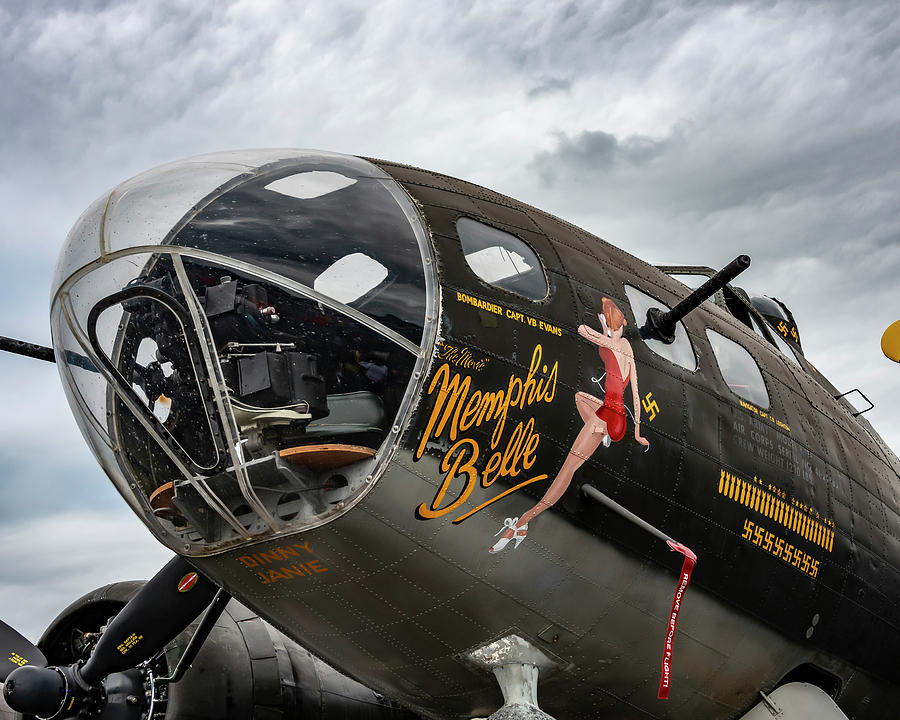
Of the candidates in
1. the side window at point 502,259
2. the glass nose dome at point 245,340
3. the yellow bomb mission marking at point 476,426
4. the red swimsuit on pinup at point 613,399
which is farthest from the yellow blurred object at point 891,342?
the glass nose dome at point 245,340

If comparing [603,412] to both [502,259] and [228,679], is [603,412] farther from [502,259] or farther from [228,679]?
[228,679]

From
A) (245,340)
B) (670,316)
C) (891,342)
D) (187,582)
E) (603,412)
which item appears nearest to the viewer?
(245,340)

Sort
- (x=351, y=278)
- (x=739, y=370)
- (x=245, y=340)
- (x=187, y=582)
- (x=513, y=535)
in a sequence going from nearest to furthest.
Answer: (x=245, y=340) < (x=351, y=278) < (x=513, y=535) < (x=739, y=370) < (x=187, y=582)

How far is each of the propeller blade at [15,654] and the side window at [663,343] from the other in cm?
665

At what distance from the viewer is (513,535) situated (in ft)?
19.8

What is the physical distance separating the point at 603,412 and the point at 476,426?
1.01 meters

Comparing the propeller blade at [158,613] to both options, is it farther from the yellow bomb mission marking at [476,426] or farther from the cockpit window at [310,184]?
the cockpit window at [310,184]

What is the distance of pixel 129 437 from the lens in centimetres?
605

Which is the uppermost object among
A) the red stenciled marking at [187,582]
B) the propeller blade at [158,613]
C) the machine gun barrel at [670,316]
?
the machine gun barrel at [670,316]

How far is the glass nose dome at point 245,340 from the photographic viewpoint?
5539mm

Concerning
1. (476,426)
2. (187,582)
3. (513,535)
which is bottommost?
(187,582)

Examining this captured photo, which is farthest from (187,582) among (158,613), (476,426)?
(476,426)

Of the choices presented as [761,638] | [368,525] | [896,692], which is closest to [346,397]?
[368,525]

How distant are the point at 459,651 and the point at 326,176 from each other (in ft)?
10.2
